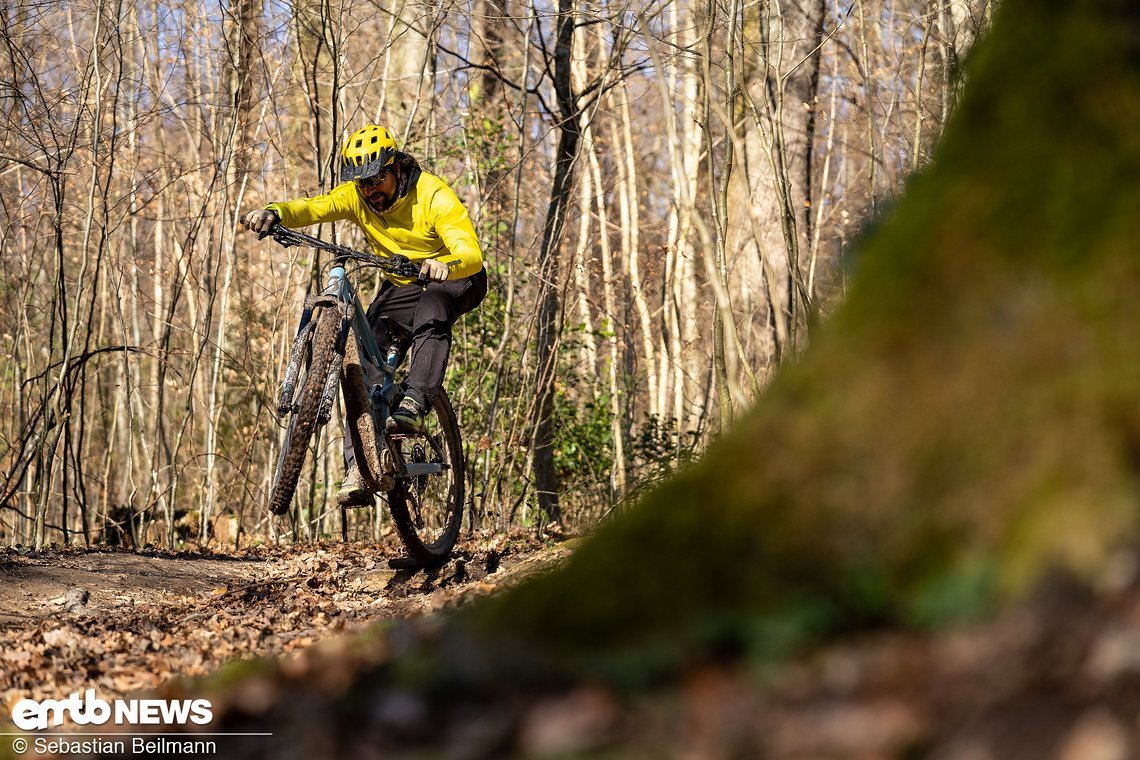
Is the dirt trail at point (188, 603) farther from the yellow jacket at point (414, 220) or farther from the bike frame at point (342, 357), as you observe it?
the yellow jacket at point (414, 220)

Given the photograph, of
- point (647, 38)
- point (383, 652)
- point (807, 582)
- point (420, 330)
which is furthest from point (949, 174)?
point (420, 330)

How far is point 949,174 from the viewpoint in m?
2.64

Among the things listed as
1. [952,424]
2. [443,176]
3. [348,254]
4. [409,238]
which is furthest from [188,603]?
[443,176]

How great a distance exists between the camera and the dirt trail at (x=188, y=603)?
4613mm

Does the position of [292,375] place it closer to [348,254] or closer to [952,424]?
[348,254]

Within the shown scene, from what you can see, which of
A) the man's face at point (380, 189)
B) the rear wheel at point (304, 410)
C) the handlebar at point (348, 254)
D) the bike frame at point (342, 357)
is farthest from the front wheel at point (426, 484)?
the man's face at point (380, 189)

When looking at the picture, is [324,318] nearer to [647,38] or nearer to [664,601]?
[647,38]

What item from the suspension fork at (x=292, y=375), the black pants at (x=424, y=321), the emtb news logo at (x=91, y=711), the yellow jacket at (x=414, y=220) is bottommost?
the emtb news logo at (x=91, y=711)

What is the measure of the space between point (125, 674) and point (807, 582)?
3039 millimetres

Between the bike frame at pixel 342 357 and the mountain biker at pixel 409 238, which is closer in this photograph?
the bike frame at pixel 342 357

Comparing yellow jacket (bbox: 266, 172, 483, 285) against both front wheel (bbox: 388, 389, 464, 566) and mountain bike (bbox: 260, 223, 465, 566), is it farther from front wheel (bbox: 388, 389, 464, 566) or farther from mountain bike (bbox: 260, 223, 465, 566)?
front wheel (bbox: 388, 389, 464, 566)

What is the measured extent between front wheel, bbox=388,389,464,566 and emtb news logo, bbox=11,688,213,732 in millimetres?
2537

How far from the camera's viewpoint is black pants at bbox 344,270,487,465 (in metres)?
6.58

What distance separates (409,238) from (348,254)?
29.0 inches
